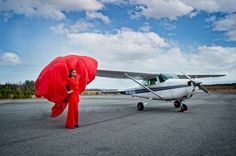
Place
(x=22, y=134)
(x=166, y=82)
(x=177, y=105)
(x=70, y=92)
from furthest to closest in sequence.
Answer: (x=177, y=105)
(x=166, y=82)
(x=70, y=92)
(x=22, y=134)

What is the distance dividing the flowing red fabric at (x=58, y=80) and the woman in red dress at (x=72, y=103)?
38 cm

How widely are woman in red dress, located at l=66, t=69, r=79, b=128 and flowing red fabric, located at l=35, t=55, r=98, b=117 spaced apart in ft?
1.25

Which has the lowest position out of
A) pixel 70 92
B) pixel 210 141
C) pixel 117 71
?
pixel 210 141

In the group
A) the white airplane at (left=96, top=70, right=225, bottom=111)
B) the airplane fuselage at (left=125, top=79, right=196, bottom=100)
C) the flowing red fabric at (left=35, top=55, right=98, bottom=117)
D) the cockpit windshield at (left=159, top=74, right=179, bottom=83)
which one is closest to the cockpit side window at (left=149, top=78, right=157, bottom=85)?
the white airplane at (left=96, top=70, right=225, bottom=111)

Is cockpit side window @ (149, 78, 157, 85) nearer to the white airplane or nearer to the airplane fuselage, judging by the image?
the white airplane

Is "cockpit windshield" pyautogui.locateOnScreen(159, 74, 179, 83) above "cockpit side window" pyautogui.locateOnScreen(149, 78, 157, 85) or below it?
above

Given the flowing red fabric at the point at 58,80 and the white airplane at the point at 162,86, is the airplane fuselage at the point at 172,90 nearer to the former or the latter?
the white airplane at the point at 162,86

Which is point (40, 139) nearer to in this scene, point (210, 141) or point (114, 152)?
point (114, 152)

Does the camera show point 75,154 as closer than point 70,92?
Yes

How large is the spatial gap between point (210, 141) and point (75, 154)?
2.99 metres

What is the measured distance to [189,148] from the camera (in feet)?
14.6

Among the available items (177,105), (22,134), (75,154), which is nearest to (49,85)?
(22,134)

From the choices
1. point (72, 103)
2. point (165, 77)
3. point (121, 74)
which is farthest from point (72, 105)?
point (165, 77)

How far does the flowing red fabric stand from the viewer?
8.03m
